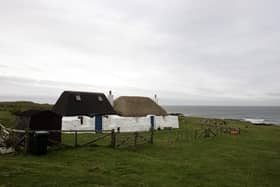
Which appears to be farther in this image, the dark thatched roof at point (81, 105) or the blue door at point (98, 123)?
the blue door at point (98, 123)

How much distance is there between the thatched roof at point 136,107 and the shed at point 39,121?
1403 cm

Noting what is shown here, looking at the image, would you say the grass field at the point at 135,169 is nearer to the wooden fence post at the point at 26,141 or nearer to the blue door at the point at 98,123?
the wooden fence post at the point at 26,141

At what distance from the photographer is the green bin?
14167mm

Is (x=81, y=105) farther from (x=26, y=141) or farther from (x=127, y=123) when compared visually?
(x=26, y=141)

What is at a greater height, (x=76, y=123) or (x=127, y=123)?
(x=76, y=123)

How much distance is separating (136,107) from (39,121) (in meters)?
17.4

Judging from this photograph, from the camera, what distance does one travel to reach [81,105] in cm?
2964

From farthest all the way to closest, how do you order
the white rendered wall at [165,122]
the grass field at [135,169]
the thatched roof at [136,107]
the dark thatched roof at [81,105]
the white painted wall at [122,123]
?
the white rendered wall at [165,122] → the thatched roof at [136,107] → the dark thatched roof at [81,105] → the white painted wall at [122,123] → the grass field at [135,169]

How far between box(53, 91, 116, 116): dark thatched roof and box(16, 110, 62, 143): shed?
8.51 m

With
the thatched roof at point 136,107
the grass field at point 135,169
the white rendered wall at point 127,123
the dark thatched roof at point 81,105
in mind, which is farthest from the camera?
the thatched roof at point 136,107

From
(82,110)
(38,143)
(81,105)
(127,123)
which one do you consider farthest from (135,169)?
(127,123)

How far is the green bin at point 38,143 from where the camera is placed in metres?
14.2

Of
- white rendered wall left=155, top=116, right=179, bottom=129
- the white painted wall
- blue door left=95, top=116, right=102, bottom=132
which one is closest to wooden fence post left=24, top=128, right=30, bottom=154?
the white painted wall

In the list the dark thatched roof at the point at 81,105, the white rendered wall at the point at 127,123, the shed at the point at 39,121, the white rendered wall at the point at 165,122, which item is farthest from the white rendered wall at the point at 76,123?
the white rendered wall at the point at 165,122
